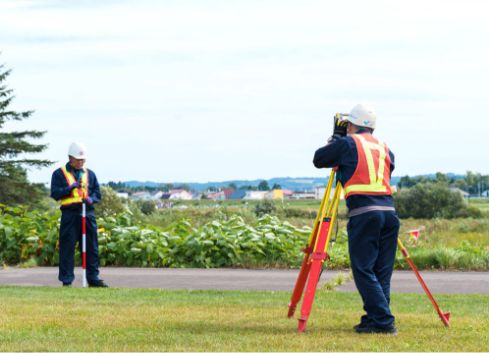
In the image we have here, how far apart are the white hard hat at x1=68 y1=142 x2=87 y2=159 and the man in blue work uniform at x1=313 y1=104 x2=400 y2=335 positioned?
17.0ft

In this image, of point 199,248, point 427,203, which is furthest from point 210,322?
point 427,203

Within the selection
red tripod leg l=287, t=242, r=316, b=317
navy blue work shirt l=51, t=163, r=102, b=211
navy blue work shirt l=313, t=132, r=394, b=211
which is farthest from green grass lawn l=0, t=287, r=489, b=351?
navy blue work shirt l=51, t=163, r=102, b=211

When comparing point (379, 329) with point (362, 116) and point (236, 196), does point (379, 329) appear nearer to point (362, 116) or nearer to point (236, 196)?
point (362, 116)

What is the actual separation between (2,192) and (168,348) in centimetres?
6615

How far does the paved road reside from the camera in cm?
1328

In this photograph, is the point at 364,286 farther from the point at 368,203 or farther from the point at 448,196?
the point at 448,196

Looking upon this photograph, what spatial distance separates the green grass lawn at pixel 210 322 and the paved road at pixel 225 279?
49.0 inches

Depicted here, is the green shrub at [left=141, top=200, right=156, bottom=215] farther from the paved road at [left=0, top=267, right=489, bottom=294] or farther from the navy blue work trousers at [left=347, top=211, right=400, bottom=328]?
the navy blue work trousers at [left=347, top=211, right=400, bottom=328]

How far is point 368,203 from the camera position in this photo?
8688 millimetres

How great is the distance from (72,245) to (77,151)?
1.36 meters

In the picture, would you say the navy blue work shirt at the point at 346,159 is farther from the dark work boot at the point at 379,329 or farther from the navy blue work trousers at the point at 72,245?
the navy blue work trousers at the point at 72,245

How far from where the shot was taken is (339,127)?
896cm

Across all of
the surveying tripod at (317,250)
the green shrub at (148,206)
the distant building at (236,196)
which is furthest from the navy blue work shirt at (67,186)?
the distant building at (236,196)

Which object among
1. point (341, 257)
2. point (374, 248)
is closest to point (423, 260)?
point (341, 257)
